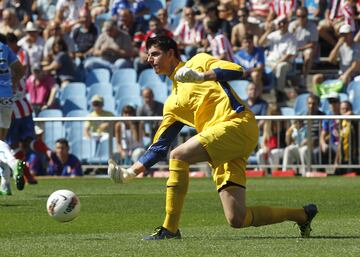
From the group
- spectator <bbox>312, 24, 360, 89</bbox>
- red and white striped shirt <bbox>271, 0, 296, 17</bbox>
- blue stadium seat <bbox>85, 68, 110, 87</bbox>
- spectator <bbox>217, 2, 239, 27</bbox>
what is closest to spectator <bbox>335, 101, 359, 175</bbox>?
spectator <bbox>312, 24, 360, 89</bbox>

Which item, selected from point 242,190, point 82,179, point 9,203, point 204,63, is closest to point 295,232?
point 242,190

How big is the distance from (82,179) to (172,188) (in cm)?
1172

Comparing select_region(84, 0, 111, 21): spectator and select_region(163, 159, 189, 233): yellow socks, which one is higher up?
select_region(84, 0, 111, 21): spectator

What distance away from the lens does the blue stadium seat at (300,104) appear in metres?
24.5

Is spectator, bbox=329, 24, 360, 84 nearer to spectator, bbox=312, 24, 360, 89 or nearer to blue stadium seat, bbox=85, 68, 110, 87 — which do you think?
spectator, bbox=312, 24, 360, 89

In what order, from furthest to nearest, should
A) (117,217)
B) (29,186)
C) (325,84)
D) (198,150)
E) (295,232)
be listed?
(325,84)
(29,186)
(117,217)
(295,232)
(198,150)

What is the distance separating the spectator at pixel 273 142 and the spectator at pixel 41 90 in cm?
547

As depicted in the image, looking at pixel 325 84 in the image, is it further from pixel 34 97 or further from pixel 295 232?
pixel 295 232

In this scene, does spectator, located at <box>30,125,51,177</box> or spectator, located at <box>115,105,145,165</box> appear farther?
spectator, located at <box>115,105,145,165</box>

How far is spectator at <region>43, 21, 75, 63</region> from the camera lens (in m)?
27.5

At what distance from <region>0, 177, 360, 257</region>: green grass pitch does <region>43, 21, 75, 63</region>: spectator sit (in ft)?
22.5

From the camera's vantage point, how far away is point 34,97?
2672 cm

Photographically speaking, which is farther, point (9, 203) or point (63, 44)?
point (63, 44)

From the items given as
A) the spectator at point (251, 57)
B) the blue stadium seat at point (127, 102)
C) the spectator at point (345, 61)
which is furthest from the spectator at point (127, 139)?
the spectator at point (345, 61)
